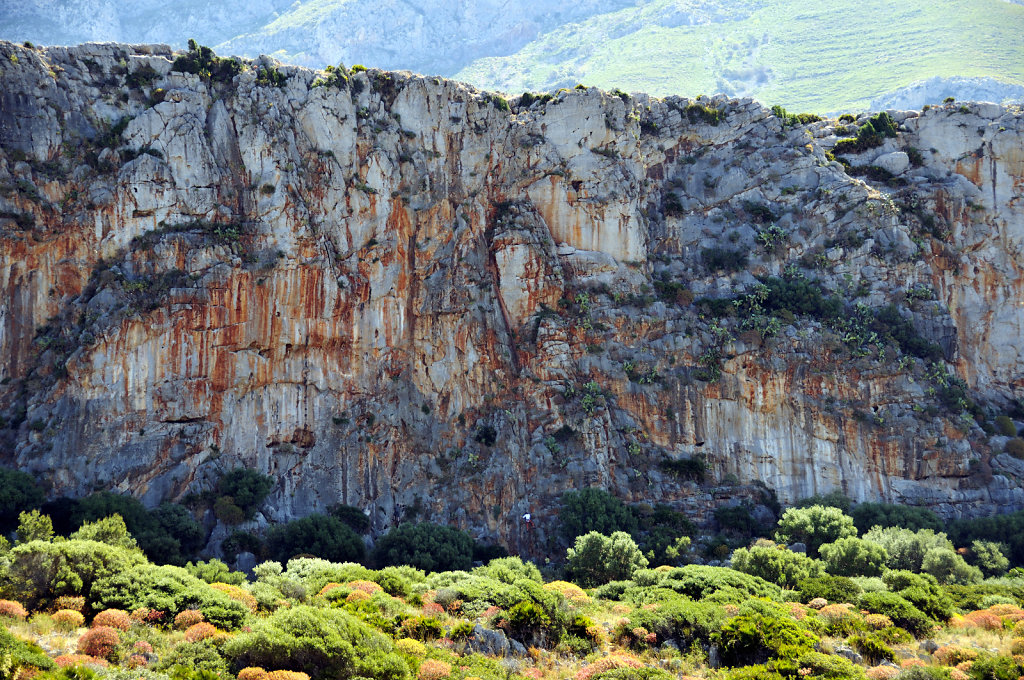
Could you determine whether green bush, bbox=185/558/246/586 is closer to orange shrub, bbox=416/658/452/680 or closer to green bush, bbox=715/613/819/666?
orange shrub, bbox=416/658/452/680

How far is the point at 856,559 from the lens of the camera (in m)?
42.9

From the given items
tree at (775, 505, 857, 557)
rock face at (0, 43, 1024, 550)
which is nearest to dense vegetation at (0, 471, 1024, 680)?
tree at (775, 505, 857, 557)

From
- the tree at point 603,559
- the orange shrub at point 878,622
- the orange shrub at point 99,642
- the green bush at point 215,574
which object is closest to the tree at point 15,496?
the green bush at point 215,574

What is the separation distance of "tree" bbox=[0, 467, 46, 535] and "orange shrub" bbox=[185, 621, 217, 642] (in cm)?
2108

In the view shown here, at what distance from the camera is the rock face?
49.2 m

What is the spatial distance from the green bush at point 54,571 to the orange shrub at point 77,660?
581 cm

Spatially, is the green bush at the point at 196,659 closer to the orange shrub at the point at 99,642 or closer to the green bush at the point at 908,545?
the orange shrub at the point at 99,642

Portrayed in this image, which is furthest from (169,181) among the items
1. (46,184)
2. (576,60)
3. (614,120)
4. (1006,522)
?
(576,60)

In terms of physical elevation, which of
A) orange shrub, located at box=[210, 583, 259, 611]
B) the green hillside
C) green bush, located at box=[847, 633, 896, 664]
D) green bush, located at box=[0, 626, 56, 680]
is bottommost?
green bush, located at box=[847, 633, 896, 664]

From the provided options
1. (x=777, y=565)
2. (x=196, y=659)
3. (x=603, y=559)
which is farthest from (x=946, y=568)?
(x=196, y=659)

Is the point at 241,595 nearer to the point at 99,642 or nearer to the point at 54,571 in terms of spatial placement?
the point at 54,571

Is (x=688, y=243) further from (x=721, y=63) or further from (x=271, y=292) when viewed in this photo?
(x=721, y=63)

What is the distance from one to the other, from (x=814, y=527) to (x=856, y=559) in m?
5.18

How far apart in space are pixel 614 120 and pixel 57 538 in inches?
1683
